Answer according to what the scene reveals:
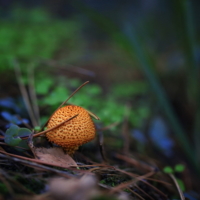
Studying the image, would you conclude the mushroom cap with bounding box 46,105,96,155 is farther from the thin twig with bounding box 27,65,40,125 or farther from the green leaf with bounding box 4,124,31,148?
the thin twig with bounding box 27,65,40,125

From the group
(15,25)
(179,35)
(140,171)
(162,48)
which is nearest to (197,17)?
(162,48)

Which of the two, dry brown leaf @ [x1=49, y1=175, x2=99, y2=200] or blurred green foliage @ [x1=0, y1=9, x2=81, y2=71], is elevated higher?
blurred green foliage @ [x1=0, y1=9, x2=81, y2=71]

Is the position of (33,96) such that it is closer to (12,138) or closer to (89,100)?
(89,100)

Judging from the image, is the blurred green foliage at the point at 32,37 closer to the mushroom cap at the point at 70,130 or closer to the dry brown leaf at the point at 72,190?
the mushroom cap at the point at 70,130

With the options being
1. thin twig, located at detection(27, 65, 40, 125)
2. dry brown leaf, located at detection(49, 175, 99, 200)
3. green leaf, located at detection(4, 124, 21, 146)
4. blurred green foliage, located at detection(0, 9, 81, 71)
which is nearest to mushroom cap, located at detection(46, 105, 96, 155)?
green leaf, located at detection(4, 124, 21, 146)

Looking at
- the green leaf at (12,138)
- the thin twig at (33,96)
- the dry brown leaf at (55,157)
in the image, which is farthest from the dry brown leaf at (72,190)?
the thin twig at (33,96)

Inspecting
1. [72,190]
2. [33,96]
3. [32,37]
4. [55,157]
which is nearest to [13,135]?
[55,157]

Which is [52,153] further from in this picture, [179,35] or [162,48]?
[162,48]
